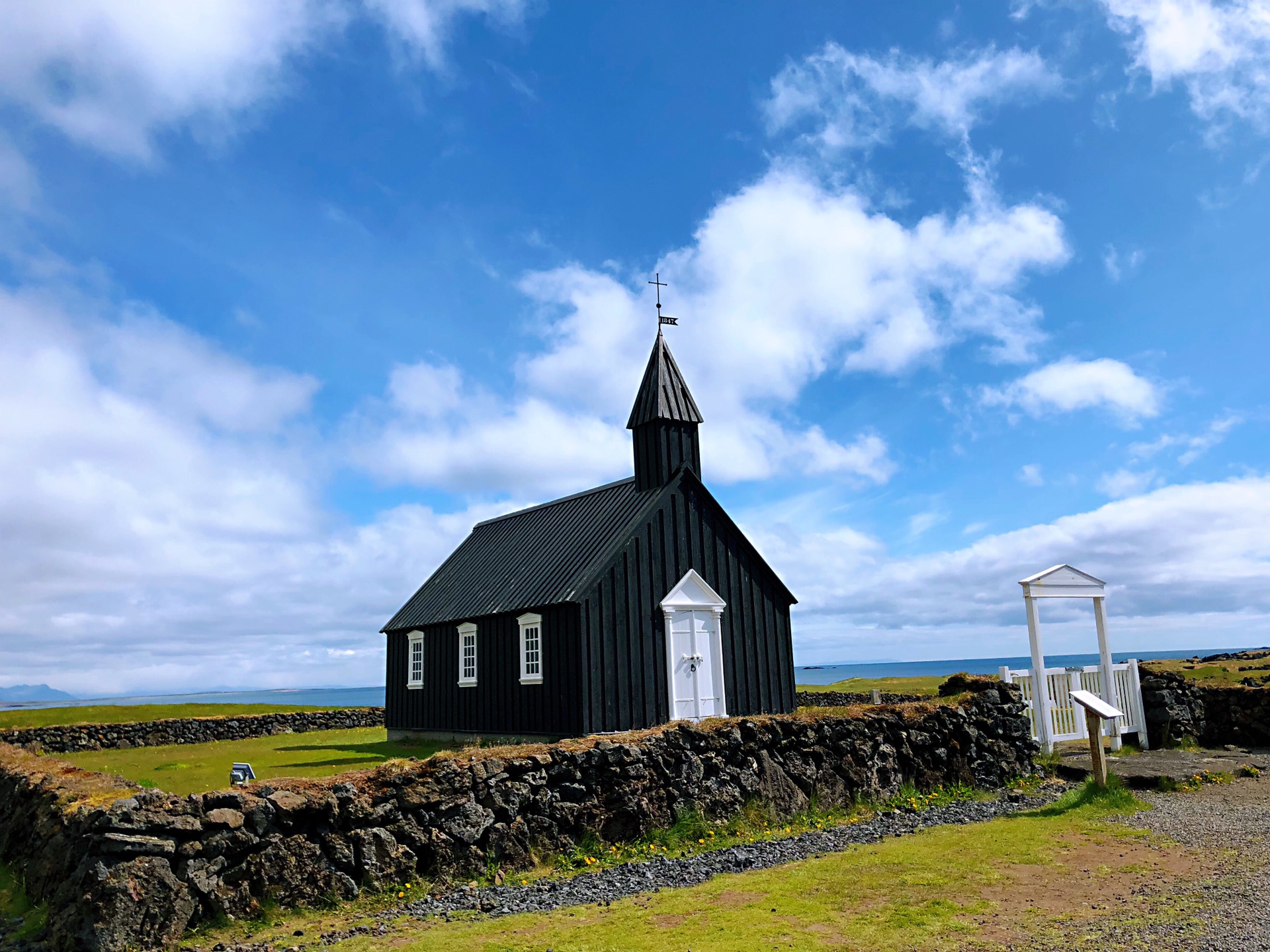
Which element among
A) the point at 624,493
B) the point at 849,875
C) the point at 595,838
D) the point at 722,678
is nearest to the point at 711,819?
the point at 595,838

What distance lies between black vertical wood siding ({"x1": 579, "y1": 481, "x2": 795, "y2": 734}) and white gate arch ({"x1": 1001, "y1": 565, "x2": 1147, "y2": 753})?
6.59 metres

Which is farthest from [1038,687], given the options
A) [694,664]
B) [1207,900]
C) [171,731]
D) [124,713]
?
[124,713]

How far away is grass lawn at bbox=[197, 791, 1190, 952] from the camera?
25.5ft

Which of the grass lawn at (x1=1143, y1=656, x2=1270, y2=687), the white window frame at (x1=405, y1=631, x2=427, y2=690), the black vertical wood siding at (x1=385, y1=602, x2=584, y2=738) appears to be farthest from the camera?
the white window frame at (x1=405, y1=631, x2=427, y2=690)

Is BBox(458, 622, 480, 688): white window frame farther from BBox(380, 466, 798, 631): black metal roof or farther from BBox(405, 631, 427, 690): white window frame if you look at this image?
BBox(405, 631, 427, 690): white window frame

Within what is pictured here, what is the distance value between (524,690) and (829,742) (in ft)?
32.4

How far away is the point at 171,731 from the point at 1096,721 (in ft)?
106

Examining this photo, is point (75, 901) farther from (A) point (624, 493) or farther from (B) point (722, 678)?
(A) point (624, 493)

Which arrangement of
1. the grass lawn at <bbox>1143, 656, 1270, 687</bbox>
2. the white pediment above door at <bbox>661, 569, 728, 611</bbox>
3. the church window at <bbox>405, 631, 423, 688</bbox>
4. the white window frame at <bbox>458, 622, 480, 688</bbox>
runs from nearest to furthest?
the white pediment above door at <bbox>661, 569, 728, 611</bbox> → the grass lawn at <bbox>1143, 656, 1270, 687</bbox> → the white window frame at <bbox>458, 622, 480, 688</bbox> → the church window at <bbox>405, 631, 423, 688</bbox>

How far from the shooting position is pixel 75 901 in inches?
331

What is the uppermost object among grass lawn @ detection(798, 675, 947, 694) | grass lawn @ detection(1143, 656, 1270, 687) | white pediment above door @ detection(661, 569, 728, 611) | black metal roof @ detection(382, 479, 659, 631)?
black metal roof @ detection(382, 479, 659, 631)

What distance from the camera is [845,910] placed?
28.3 feet

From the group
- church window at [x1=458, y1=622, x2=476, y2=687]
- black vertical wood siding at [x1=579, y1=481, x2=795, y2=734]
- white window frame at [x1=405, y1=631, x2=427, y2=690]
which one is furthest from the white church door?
white window frame at [x1=405, y1=631, x2=427, y2=690]

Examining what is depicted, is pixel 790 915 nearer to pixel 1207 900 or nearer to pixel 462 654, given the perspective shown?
pixel 1207 900
